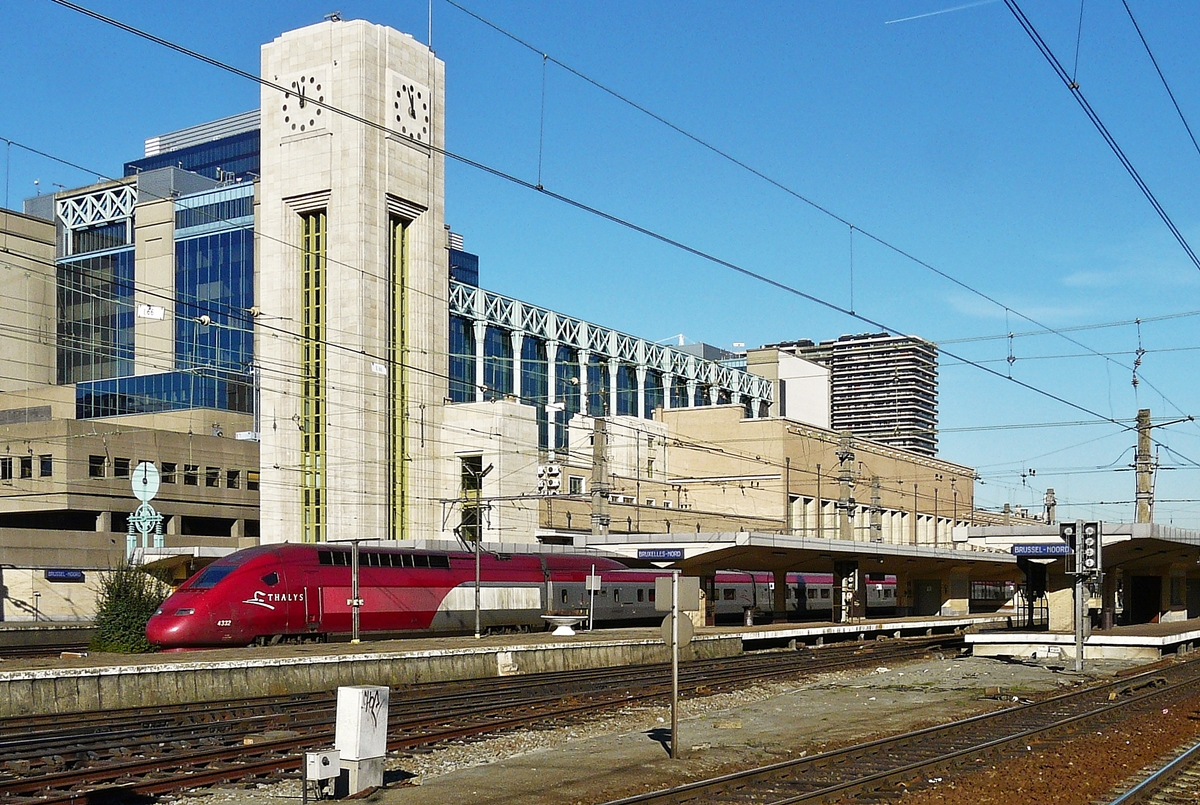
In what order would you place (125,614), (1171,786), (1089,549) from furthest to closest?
(125,614), (1089,549), (1171,786)

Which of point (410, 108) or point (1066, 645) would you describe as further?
point (410, 108)

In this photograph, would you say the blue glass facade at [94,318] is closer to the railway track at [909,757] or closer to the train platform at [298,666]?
the train platform at [298,666]

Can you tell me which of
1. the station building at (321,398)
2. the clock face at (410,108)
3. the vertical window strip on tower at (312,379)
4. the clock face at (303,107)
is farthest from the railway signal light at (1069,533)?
the clock face at (303,107)

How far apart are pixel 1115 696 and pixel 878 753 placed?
12.7 meters

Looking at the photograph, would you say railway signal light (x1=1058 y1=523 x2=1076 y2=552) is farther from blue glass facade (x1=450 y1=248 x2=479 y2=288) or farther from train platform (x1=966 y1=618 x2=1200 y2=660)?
blue glass facade (x1=450 y1=248 x2=479 y2=288)

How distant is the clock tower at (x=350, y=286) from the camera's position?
80375mm

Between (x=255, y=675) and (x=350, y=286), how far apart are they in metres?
54.8

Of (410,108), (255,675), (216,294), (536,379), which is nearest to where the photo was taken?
(255,675)

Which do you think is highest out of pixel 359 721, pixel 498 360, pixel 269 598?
pixel 498 360

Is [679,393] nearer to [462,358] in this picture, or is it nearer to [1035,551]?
[462,358]

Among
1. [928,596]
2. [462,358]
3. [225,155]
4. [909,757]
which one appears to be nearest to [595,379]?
[462,358]

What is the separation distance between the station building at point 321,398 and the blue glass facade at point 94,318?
36 centimetres

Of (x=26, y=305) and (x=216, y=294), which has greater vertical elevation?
(x=26, y=305)

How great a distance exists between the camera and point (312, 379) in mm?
80375
